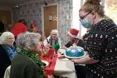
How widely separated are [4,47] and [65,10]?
2.50 metres

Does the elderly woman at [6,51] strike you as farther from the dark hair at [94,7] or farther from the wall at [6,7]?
the wall at [6,7]

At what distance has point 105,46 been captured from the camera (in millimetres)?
1247

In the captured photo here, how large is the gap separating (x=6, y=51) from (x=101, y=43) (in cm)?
185

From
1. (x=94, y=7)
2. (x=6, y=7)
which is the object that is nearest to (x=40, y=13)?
(x=6, y=7)

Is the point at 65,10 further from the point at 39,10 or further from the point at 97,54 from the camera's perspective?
the point at 97,54

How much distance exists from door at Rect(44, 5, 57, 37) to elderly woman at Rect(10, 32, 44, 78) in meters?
3.82

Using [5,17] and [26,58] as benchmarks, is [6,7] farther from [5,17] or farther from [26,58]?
[26,58]

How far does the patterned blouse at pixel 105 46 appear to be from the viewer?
Answer: 4.06 ft

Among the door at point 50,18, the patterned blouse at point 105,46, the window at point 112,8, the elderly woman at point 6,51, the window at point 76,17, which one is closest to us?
the patterned blouse at point 105,46

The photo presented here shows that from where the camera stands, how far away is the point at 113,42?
1236 millimetres

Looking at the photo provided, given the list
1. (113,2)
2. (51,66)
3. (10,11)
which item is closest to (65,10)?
(113,2)

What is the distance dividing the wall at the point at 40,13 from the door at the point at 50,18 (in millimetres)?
254

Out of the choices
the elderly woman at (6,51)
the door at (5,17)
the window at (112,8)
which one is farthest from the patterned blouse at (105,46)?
the door at (5,17)

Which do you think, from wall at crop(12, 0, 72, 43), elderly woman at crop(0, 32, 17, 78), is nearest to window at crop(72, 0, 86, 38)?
wall at crop(12, 0, 72, 43)
